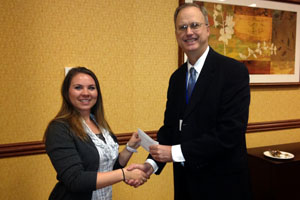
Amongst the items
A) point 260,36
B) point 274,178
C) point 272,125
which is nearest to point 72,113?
point 274,178

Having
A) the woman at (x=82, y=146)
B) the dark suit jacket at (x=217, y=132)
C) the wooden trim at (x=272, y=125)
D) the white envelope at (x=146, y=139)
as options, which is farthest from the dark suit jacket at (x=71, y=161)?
the wooden trim at (x=272, y=125)

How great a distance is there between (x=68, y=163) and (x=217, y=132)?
88 centimetres

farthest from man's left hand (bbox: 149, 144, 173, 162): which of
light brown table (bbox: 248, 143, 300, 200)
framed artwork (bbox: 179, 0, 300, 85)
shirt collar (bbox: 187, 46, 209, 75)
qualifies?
framed artwork (bbox: 179, 0, 300, 85)

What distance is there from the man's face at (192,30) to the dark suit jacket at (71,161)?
0.88 metres

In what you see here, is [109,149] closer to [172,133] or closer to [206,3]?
[172,133]

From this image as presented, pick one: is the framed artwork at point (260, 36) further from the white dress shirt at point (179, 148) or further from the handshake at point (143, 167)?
the handshake at point (143, 167)

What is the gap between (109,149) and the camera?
1693 mm

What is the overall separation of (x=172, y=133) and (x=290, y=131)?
2.14 m

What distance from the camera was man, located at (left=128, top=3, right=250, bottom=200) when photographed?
148 centimetres

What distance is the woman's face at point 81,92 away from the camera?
166 cm

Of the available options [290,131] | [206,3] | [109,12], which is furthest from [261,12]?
[109,12]

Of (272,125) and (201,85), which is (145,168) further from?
(272,125)

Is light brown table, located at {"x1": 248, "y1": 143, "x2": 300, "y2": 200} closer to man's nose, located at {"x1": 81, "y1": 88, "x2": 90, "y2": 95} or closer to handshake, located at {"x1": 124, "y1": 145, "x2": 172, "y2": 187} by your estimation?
handshake, located at {"x1": 124, "y1": 145, "x2": 172, "y2": 187}

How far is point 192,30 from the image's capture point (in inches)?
62.9
